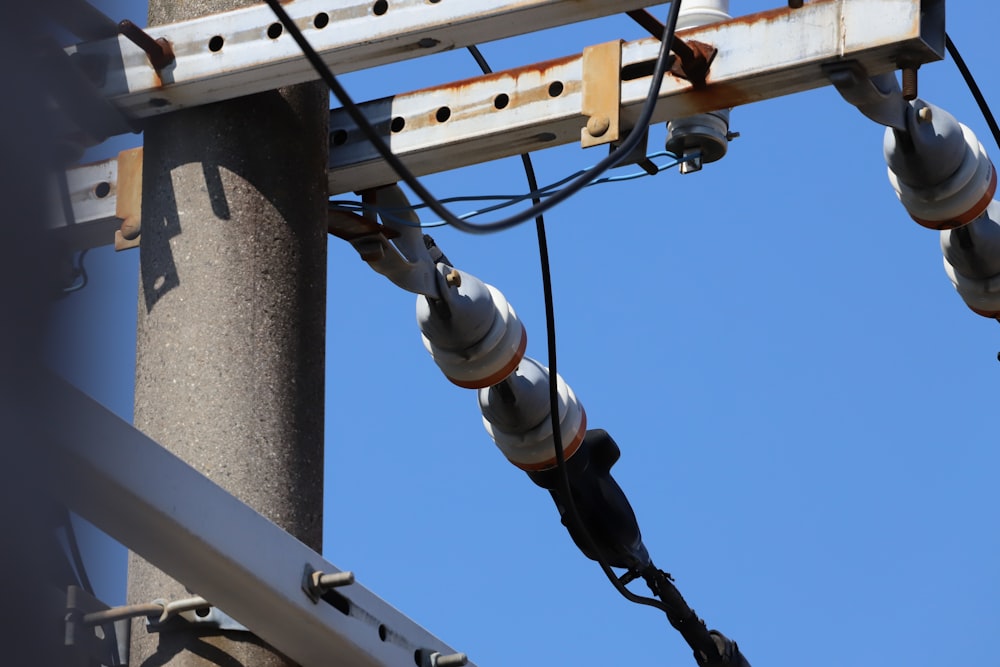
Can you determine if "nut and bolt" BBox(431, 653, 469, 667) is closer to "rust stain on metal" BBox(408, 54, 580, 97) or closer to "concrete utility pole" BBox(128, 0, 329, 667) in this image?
"concrete utility pole" BBox(128, 0, 329, 667)

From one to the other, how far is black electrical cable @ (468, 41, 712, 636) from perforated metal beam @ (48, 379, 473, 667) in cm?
127

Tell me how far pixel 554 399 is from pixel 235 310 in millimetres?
1408

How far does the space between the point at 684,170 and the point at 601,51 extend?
0.63 meters

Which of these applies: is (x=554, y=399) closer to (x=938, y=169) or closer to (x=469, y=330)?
Answer: (x=469, y=330)

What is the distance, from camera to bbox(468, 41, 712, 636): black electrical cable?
4.54 m

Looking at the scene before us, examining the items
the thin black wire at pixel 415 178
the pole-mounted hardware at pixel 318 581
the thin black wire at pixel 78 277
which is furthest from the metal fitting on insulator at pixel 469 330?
the thin black wire at pixel 78 277

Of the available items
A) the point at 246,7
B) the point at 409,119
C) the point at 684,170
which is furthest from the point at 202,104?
the point at 684,170

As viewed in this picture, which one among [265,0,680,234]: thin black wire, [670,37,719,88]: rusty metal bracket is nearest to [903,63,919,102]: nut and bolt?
[670,37,719,88]: rusty metal bracket

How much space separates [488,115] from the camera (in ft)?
11.9

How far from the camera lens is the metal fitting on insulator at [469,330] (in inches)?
167

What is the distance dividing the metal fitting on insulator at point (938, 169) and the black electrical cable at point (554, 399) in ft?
3.24

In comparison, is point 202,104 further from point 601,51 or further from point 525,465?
point 525,465

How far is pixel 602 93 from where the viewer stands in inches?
136

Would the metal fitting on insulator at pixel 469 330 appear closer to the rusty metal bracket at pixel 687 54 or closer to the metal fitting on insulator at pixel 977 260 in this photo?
the rusty metal bracket at pixel 687 54
